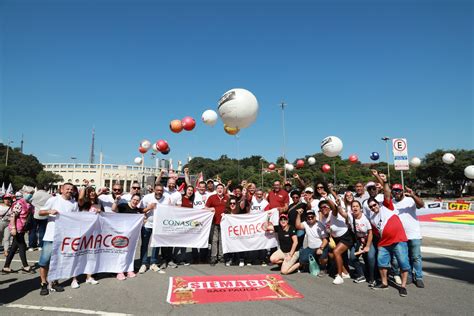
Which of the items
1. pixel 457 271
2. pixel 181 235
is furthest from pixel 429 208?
pixel 181 235

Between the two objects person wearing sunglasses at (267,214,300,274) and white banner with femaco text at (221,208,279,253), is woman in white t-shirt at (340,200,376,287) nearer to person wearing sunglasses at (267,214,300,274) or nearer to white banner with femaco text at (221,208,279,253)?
person wearing sunglasses at (267,214,300,274)

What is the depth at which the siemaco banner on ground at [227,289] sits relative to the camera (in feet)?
15.1

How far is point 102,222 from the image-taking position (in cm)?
568

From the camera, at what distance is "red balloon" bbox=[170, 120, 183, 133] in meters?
12.4

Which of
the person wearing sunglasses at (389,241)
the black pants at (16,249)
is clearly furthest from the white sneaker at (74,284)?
the person wearing sunglasses at (389,241)

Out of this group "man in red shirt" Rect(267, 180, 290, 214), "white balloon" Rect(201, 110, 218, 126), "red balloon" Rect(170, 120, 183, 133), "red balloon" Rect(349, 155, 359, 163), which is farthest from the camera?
"red balloon" Rect(349, 155, 359, 163)

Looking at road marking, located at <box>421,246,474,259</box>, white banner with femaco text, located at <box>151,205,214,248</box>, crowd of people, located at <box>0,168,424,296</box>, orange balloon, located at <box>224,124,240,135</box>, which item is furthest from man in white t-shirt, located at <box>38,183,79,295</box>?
road marking, located at <box>421,246,474,259</box>

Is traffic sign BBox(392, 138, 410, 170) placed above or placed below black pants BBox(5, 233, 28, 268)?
above

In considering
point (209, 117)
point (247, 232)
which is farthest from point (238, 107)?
point (247, 232)

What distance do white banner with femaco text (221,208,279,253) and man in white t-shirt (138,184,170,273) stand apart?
1.53 metres

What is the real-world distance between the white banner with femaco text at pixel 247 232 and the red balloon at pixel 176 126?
6.45 m

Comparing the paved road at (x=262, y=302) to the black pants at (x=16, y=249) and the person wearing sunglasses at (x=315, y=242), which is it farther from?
the person wearing sunglasses at (x=315, y=242)

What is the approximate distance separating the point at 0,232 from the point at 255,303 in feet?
21.2

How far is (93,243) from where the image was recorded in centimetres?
554
